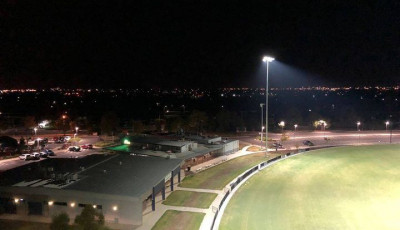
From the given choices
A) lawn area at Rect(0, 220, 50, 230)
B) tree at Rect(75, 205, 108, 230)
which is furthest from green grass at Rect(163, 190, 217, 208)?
tree at Rect(75, 205, 108, 230)

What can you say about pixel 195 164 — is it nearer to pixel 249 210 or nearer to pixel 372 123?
pixel 249 210

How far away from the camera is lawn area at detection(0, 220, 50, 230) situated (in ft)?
68.4

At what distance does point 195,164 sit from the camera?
38344mm

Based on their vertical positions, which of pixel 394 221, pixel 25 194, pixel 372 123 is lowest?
pixel 394 221

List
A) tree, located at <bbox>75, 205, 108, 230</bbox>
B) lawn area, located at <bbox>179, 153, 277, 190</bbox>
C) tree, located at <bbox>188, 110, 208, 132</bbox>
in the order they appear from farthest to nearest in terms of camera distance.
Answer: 1. tree, located at <bbox>188, 110, 208, 132</bbox>
2. lawn area, located at <bbox>179, 153, 277, 190</bbox>
3. tree, located at <bbox>75, 205, 108, 230</bbox>

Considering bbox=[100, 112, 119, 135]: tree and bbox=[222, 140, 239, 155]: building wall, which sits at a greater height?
bbox=[100, 112, 119, 135]: tree

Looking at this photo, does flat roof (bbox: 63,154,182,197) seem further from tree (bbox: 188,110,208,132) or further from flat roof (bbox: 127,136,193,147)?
tree (bbox: 188,110,208,132)

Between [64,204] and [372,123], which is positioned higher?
[372,123]

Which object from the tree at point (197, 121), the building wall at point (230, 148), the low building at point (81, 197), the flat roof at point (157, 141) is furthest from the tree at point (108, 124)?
the low building at point (81, 197)

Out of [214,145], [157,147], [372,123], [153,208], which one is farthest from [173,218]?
[372,123]

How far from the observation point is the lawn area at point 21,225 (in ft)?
68.4

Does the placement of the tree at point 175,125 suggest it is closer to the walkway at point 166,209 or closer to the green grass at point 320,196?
the green grass at point 320,196

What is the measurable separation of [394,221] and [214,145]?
24.3 metres

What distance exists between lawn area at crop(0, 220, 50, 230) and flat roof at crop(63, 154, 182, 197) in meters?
2.60
